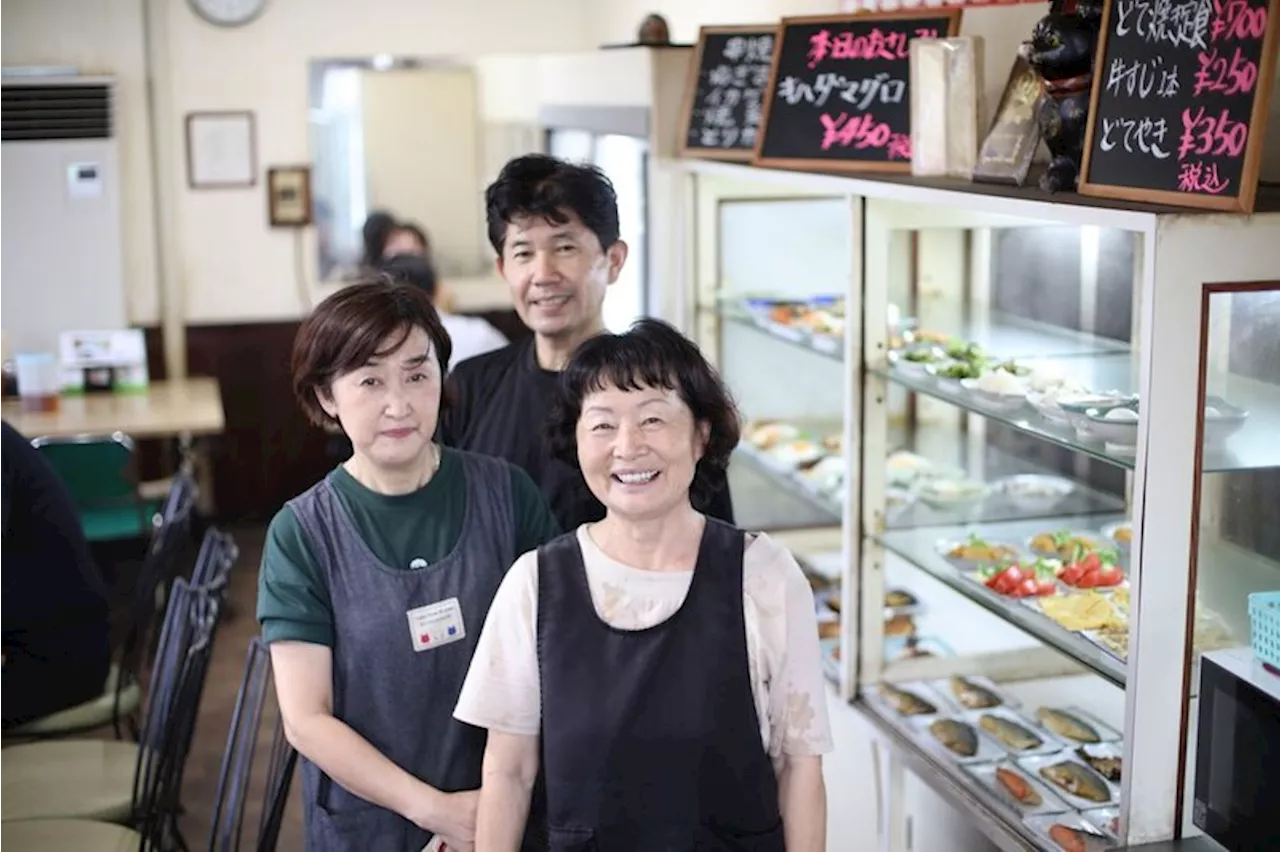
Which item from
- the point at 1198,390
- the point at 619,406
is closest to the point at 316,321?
the point at 619,406

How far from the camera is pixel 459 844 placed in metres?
2.15

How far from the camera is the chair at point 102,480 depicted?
17.7ft

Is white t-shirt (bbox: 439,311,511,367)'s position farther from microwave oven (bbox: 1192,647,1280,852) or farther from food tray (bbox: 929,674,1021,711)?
microwave oven (bbox: 1192,647,1280,852)

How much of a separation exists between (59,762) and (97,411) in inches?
112

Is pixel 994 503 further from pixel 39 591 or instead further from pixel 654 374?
pixel 39 591

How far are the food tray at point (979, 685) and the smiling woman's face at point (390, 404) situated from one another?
1.52 meters

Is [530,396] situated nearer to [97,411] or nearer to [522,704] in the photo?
[522,704]

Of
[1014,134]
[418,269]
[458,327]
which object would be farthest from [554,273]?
[418,269]

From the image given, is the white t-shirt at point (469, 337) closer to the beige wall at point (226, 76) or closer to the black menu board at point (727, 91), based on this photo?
the black menu board at point (727, 91)

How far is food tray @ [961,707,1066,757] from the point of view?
2959 millimetres

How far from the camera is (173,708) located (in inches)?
118

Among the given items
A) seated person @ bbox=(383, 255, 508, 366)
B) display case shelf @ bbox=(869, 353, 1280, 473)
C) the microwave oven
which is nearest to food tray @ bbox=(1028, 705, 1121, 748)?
display case shelf @ bbox=(869, 353, 1280, 473)

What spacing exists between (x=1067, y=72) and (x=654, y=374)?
101cm

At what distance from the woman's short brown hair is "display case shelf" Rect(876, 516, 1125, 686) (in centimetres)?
115
